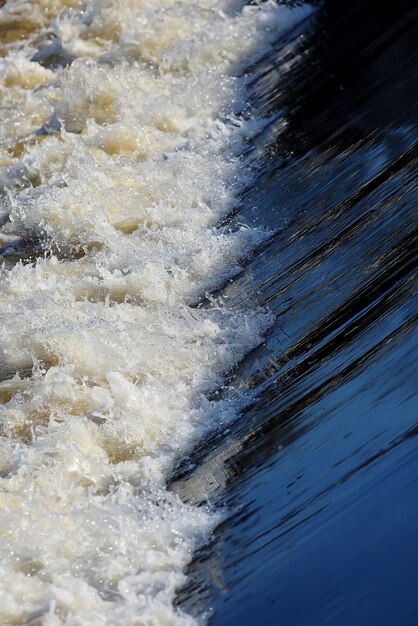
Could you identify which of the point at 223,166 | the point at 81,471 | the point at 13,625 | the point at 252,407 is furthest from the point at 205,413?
the point at 223,166

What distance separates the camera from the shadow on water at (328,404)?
153 inches

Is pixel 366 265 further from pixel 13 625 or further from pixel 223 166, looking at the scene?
pixel 223 166

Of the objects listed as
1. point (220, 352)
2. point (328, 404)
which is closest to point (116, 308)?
point (220, 352)

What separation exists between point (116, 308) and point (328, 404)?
7.04ft

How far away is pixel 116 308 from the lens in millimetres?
6699

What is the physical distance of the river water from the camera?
13.7ft

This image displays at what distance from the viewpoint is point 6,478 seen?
5.23 meters

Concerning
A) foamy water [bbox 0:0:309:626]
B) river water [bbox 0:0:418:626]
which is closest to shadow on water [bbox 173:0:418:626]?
river water [bbox 0:0:418:626]

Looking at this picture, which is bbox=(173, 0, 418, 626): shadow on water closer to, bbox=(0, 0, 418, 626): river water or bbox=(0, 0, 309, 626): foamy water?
bbox=(0, 0, 418, 626): river water

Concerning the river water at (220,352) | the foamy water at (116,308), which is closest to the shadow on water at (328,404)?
the river water at (220,352)

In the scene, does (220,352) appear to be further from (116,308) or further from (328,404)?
(328,404)

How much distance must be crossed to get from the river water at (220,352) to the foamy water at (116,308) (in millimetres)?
14

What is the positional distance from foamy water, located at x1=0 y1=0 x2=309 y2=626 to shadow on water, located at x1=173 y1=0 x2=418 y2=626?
0.18m

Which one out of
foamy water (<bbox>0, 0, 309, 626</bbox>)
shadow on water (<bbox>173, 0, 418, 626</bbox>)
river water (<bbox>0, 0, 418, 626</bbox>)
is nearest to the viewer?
shadow on water (<bbox>173, 0, 418, 626</bbox>)
